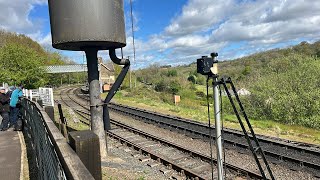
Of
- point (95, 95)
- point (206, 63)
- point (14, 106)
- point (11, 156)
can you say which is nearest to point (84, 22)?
point (95, 95)

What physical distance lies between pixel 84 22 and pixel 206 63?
4671 mm

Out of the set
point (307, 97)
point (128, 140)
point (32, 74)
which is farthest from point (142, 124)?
point (32, 74)

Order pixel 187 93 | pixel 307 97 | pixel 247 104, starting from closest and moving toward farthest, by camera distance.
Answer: pixel 307 97, pixel 247 104, pixel 187 93

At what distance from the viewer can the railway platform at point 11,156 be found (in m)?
6.31

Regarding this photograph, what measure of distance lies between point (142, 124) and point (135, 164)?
8.51 m

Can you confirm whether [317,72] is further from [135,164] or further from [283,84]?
[135,164]

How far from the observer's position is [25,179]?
20.4ft

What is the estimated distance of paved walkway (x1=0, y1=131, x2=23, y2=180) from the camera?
20.6 feet

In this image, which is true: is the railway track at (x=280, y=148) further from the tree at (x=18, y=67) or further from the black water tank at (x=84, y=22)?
the tree at (x=18, y=67)

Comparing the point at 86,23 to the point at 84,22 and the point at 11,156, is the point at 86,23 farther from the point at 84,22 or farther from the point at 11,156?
the point at 11,156

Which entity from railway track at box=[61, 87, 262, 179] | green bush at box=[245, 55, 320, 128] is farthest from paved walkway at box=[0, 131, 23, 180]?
green bush at box=[245, 55, 320, 128]

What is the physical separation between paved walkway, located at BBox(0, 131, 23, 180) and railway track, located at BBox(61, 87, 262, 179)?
420cm

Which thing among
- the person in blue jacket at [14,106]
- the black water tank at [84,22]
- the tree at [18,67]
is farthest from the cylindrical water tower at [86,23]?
the tree at [18,67]

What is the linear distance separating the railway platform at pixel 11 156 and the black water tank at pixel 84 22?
3384mm
